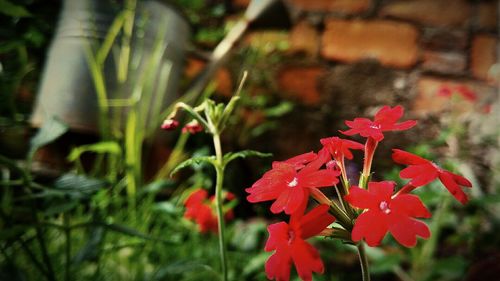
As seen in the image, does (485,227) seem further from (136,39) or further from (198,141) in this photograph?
(136,39)

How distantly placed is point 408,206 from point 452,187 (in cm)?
3

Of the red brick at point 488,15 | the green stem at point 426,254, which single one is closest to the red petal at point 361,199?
the green stem at point 426,254

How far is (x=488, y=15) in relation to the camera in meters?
1.25

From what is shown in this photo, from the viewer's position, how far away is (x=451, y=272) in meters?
0.73

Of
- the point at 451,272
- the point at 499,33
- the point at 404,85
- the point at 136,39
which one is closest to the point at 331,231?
the point at 451,272

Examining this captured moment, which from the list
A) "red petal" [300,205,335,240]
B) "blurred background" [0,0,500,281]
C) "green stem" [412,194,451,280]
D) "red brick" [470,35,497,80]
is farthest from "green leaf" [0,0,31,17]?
"red brick" [470,35,497,80]

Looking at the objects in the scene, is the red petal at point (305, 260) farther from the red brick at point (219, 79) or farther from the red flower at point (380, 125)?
the red brick at point (219, 79)

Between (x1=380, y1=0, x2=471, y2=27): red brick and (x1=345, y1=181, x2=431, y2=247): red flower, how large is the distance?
1180mm

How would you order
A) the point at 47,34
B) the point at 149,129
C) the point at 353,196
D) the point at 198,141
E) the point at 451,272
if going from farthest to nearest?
the point at 198,141 → the point at 47,34 → the point at 149,129 → the point at 451,272 → the point at 353,196

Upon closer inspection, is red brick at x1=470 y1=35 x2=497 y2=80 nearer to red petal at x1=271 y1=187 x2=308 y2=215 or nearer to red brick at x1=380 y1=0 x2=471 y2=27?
red brick at x1=380 y1=0 x2=471 y2=27

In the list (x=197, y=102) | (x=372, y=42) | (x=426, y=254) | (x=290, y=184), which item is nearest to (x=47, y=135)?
(x=290, y=184)

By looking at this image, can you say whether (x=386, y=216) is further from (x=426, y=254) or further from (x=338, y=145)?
(x=426, y=254)

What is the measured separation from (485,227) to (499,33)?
627 mm

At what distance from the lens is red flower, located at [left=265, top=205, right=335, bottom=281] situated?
0.22 meters
